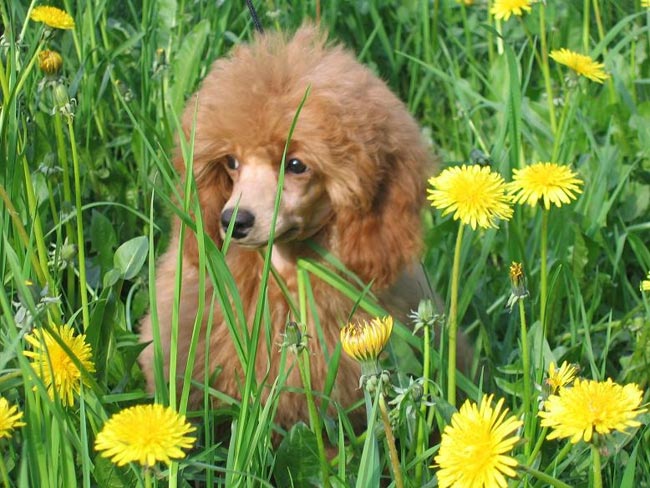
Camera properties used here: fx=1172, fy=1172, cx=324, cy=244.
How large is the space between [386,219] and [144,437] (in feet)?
3.62

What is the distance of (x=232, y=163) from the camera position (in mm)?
2096

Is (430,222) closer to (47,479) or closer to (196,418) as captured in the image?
(196,418)

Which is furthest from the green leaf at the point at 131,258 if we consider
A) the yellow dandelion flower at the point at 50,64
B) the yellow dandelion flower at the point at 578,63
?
the yellow dandelion flower at the point at 578,63

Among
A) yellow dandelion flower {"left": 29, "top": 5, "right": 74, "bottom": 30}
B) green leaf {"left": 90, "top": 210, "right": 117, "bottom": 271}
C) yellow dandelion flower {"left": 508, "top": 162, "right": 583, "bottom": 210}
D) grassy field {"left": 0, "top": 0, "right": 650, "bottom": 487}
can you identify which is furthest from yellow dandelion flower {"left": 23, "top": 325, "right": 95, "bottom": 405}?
green leaf {"left": 90, "top": 210, "right": 117, "bottom": 271}

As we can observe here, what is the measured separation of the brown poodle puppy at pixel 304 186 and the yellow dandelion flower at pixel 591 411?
36.0 inches

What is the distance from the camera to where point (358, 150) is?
6.58 ft

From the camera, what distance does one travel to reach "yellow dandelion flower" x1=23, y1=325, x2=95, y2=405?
4.12ft

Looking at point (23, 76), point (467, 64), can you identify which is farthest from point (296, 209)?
point (467, 64)

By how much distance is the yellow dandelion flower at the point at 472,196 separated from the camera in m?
1.38

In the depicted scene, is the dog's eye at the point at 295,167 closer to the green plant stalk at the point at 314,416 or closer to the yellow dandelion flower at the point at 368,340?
the green plant stalk at the point at 314,416

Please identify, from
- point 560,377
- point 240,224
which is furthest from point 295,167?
point 560,377

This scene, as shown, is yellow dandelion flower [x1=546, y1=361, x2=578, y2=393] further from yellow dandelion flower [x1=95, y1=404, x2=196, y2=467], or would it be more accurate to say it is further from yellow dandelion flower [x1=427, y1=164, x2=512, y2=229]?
yellow dandelion flower [x1=95, y1=404, x2=196, y2=467]

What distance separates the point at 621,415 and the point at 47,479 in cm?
64

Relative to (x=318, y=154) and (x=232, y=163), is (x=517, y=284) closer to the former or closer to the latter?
(x=318, y=154)
